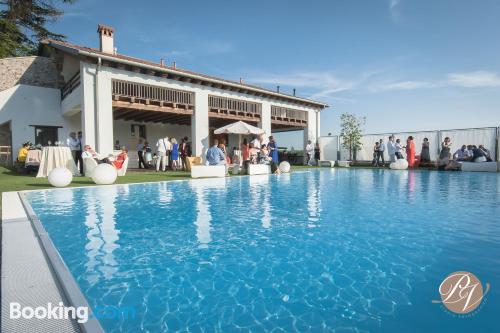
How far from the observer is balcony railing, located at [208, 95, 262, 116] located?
56.2ft

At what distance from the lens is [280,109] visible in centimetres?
2098

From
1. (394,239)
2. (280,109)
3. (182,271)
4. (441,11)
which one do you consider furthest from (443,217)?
(280,109)

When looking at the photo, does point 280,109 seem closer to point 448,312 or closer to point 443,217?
point 443,217

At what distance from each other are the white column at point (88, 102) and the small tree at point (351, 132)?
53.5 feet

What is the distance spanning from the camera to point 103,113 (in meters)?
12.6

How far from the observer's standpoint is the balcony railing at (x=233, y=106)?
17125 millimetres

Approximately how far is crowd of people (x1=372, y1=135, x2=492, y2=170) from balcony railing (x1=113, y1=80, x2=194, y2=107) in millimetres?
12133

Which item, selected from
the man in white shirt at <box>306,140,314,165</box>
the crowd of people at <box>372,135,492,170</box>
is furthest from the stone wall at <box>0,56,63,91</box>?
the crowd of people at <box>372,135,492,170</box>

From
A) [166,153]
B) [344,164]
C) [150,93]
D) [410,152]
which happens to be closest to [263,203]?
[150,93]

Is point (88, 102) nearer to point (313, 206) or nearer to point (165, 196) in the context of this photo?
point (165, 196)

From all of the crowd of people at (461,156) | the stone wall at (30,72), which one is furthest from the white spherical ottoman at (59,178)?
the crowd of people at (461,156)

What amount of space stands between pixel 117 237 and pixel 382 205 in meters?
4.74

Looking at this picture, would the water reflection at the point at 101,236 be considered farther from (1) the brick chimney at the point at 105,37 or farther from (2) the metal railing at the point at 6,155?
(2) the metal railing at the point at 6,155

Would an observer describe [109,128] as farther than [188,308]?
Yes
